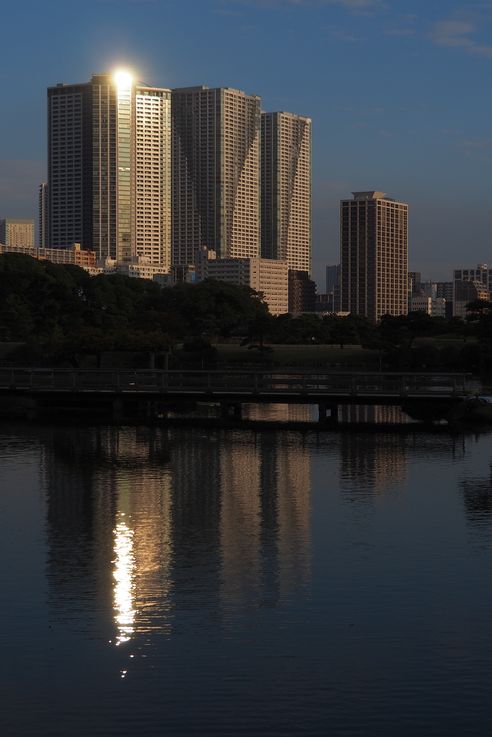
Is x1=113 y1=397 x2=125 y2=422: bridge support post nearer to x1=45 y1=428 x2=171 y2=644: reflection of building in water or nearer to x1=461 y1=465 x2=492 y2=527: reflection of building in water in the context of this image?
x1=45 y1=428 x2=171 y2=644: reflection of building in water

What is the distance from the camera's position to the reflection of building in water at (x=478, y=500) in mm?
31344

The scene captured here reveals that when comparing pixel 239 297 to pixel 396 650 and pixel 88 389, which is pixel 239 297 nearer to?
pixel 88 389

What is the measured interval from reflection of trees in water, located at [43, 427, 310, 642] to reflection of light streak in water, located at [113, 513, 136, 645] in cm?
2

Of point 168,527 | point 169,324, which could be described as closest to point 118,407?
point 168,527

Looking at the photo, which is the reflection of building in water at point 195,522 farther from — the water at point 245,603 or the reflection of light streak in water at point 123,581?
the reflection of light streak in water at point 123,581

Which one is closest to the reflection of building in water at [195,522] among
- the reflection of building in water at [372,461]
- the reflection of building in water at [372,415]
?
the reflection of building in water at [372,461]

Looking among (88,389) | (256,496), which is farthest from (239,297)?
(256,496)

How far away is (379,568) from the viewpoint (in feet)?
82.1

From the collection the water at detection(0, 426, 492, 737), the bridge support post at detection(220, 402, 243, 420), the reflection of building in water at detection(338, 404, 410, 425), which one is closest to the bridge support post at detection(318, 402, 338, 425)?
the reflection of building in water at detection(338, 404, 410, 425)

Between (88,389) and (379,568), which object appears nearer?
(379,568)

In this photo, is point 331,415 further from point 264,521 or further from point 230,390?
point 264,521

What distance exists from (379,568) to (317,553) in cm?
200

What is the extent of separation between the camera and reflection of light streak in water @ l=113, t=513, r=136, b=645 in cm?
2042

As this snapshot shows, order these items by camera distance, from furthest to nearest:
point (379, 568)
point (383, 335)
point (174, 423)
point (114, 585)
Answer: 1. point (383, 335)
2. point (174, 423)
3. point (379, 568)
4. point (114, 585)
